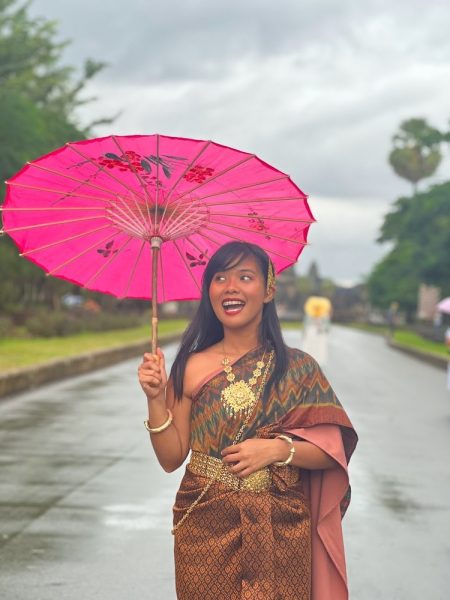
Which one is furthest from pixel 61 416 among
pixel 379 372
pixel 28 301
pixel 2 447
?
pixel 28 301

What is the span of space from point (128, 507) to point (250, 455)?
4.67m

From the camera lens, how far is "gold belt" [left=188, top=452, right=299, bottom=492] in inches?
133

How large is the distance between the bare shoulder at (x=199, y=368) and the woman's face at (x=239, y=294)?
0.39 feet

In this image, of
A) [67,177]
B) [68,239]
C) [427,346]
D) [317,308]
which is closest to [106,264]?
[68,239]

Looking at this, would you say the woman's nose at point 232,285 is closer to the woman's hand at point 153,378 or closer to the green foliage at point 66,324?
the woman's hand at point 153,378

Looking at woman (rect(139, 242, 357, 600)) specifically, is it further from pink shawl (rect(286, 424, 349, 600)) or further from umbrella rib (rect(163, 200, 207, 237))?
umbrella rib (rect(163, 200, 207, 237))

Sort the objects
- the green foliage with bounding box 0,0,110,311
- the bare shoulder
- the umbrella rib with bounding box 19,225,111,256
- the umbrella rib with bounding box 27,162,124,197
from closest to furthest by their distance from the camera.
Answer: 1. the bare shoulder
2. the umbrella rib with bounding box 27,162,124,197
3. the umbrella rib with bounding box 19,225,111,256
4. the green foliage with bounding box 0,0,110,311

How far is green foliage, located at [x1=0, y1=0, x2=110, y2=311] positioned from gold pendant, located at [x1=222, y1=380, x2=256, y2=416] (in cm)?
2735

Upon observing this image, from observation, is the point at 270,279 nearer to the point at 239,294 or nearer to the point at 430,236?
the point at 239,294

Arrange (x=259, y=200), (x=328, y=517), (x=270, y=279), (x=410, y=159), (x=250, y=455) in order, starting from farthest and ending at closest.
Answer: (x=410, y=159), (x=259, y=200), (x=270, y=279), (x=328, y=517), (x=250, y=455)

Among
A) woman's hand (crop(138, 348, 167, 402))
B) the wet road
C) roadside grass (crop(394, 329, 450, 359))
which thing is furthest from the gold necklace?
roadside grass (crop(394, 329, 450, 359))

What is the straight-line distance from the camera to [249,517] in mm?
3355

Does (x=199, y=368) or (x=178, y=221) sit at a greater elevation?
(x=178, y=221)

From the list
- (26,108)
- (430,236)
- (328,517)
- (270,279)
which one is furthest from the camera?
→ (430,236)
